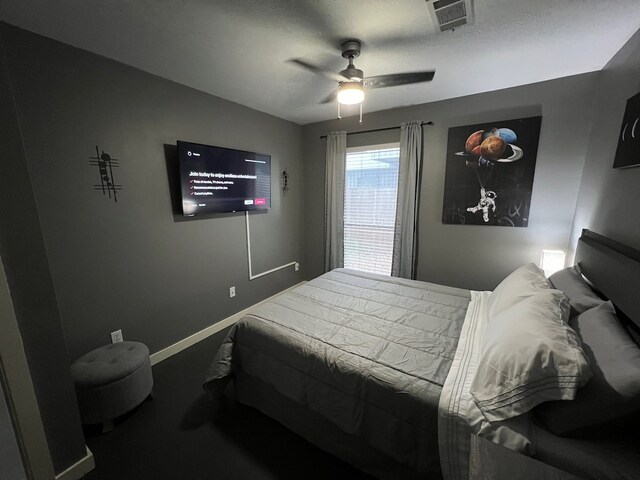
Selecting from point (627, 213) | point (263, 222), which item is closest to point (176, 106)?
point (263, 222)

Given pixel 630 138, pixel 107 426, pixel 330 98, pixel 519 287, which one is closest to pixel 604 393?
pixel 519 287

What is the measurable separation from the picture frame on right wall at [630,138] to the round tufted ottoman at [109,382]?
337cm

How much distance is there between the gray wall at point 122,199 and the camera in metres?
1.66

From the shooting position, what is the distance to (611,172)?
5.88 ft

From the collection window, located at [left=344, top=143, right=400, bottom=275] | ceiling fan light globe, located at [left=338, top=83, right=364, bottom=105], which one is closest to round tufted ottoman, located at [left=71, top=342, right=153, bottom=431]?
ceiling fan light globe, located at [left=338, top=83, right=364, bottom=105]

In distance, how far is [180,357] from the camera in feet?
8.04

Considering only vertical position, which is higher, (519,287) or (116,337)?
(519,287)

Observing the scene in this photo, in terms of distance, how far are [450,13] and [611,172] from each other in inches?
61.9

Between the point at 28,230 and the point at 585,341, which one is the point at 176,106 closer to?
the point at 28,230

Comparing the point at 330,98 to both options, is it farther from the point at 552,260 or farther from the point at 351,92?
the point at 552,260

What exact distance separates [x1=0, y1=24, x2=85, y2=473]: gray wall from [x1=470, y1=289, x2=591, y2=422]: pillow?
2024 mm

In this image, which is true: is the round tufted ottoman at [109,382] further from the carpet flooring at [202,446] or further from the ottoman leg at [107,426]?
→ the carpet flooring at [202,446]

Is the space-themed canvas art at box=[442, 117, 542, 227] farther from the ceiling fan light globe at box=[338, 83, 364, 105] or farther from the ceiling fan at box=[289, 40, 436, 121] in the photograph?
the ceiling fan light globe at box=[338, 83, 364, 105]

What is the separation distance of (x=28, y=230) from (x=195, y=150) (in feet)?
4.81
